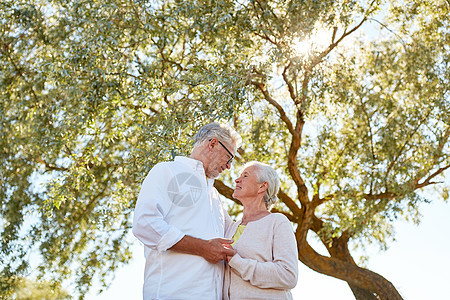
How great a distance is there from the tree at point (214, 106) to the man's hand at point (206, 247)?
3934 mm

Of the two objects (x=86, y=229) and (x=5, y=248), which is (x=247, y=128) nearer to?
(x=86, y=229)

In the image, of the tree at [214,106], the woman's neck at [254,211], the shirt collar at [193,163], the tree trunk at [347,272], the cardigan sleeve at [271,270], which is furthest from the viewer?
the tree trunk at [347,272]

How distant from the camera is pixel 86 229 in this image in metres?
11.5

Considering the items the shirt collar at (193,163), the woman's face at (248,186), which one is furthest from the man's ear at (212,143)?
the woman's face at (248,186)

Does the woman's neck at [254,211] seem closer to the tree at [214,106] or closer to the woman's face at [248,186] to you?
the woman's face at [248,186]

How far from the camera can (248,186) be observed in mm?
3506

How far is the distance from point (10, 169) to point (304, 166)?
589 centimetres

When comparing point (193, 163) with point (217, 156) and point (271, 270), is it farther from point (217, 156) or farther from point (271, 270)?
point (271, 270)

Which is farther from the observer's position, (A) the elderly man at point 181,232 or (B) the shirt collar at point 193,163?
(B) the shirt collar at point 193,163

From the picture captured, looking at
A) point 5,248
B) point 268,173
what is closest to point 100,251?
point 5,248

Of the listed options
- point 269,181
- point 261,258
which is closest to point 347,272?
point 269,181

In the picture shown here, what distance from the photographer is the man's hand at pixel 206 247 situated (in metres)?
2.77

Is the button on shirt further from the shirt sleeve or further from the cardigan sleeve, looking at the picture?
the cardigan sleeve

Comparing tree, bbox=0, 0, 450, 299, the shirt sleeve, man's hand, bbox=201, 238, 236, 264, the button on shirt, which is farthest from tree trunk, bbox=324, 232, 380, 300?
the shirt sleeve
